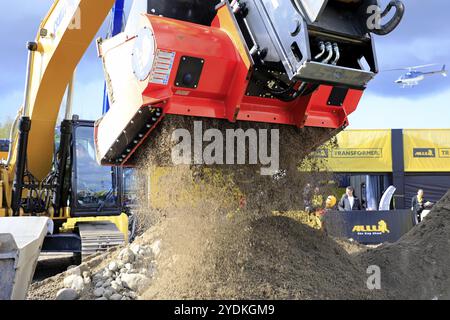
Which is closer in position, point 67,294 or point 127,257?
point 67,294

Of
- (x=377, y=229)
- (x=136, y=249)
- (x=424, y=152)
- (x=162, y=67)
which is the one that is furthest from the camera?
(x=424, y=152)

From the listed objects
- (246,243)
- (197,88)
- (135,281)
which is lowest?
(135,281)

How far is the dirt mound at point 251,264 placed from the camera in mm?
3248

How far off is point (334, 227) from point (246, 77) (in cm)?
416

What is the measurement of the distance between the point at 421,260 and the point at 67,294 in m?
2.92

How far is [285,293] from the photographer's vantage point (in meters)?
3.18

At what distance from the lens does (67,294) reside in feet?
12.7

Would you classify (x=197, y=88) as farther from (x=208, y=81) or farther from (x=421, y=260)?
(x=421, y=260)

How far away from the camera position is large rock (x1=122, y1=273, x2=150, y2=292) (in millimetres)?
3761

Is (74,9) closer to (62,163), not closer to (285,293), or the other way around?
(62,163)

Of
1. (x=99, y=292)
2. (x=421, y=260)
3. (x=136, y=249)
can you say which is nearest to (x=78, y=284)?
(x=99, y=292)

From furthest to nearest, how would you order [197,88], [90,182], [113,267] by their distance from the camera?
[90,182]
[113,267]
[197,88]

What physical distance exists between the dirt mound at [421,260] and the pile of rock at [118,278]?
188 centimetres
